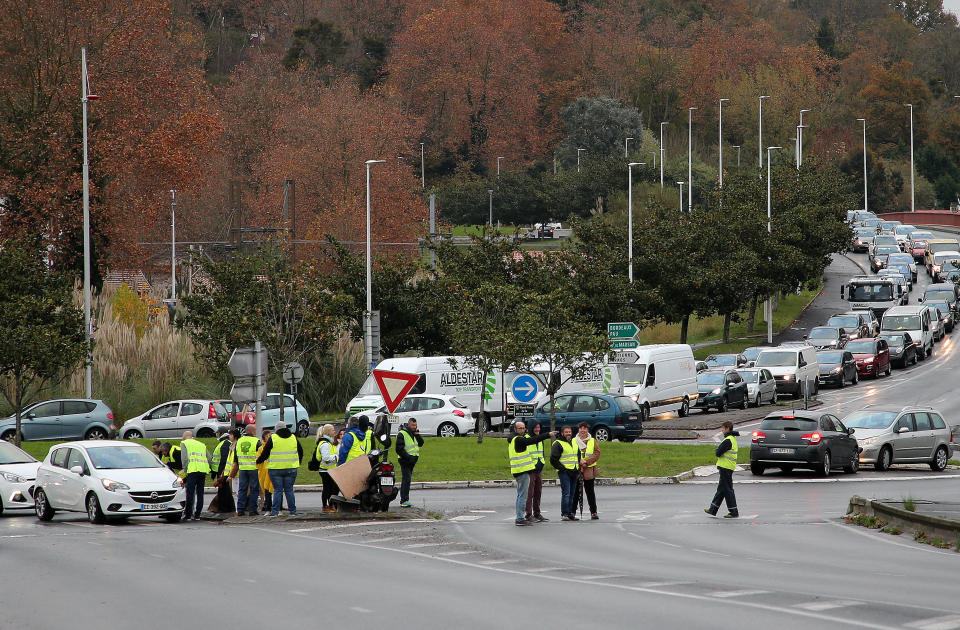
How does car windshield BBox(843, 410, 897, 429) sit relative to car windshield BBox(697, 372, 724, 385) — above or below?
below

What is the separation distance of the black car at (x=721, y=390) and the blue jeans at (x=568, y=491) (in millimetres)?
22399

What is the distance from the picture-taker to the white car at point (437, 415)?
35375mm

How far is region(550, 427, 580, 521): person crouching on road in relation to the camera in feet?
65.0

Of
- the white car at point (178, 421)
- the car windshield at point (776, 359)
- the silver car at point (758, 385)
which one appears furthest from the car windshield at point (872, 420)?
the white car at point (178, 421)

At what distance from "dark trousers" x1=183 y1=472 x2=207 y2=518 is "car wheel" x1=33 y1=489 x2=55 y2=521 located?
239 centimetres

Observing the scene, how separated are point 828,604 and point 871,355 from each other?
41.9m

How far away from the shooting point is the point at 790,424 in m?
26.9

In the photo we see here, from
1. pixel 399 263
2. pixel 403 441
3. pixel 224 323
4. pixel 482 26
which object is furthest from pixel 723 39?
pixel 403 441

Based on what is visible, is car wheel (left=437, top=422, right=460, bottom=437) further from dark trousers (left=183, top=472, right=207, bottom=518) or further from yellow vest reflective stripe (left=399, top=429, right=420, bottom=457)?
dark trousers (left=183, top=472, right=207, bottom=518)

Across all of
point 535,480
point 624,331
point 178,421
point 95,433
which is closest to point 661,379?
point 624,331

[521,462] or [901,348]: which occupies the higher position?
[901,348]

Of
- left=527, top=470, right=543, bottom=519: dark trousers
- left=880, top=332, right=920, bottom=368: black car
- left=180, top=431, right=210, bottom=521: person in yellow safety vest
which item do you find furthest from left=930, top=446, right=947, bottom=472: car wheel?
left=880, top=332, right=920, bottom=368: black car

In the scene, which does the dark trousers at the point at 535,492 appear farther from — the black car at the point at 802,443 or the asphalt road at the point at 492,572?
the black car at the point at 802,443

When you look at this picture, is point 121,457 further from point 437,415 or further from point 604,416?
point 604,416
